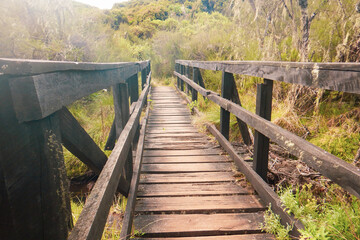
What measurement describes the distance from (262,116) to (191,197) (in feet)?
3.49

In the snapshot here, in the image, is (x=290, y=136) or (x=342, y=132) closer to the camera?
(x=290, y=136)

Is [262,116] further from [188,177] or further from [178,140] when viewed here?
[178,140]

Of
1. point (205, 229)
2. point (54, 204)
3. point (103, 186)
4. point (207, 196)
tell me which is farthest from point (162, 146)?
point (54, 204)

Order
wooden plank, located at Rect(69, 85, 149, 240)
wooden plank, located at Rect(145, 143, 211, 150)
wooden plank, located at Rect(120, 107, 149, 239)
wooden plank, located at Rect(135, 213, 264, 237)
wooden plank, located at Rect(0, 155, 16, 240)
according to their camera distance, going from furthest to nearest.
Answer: wooden plank, located at Rect(145, 143, 211, 150) < wooden plank, located at Rect(135, 213, 264, 237) < wooden plank, located at Rect(120, 107, 149, 239) < wooden plank, located at Rect(69, 85, 149, 240) < wooden plank, located at Rect(0, 155, 16, 240)

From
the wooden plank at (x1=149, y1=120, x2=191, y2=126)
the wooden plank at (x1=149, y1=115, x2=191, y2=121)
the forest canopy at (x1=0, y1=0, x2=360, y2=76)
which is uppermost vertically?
the forest canopy at (x1=0, y1=0, x2=360, y2=76)

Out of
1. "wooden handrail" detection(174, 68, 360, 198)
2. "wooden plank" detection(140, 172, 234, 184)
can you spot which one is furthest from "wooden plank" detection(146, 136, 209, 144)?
"wooden handrail" detection(174, 68, 360, 198)

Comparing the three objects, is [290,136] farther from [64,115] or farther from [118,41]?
[118,41]

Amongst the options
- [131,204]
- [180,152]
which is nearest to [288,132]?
[131,204]

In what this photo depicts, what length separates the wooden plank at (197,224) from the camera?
2061 millimetres

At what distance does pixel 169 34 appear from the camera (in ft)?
49.0

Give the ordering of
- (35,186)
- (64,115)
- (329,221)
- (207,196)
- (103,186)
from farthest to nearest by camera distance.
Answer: (207,196)
(329,221)
(103,186)
(64,115)
(35,186)

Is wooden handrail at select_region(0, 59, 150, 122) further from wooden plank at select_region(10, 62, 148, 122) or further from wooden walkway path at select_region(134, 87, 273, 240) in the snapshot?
wooden walkway path at select_region(134, 87, 273, 240)

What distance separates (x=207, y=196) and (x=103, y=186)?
1600 mm

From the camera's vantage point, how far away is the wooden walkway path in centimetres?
208
